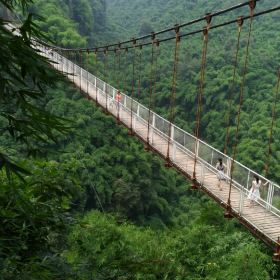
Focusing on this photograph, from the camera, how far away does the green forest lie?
1.35 m

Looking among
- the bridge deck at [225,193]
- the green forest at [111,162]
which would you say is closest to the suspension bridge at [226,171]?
the bridge deck at [225,193]

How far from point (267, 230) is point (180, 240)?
14.2 feet

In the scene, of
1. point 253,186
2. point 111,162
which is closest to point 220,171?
point 253,186

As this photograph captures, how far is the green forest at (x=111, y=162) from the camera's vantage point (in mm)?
1348

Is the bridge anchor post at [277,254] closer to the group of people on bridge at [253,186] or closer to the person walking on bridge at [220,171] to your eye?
the group of people on bridge at [253,186]

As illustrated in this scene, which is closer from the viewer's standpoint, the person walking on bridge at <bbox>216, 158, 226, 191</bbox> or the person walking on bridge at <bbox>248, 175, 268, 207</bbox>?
the person walking on bridge at <bbox>248, 175, 268, 207</bbox>

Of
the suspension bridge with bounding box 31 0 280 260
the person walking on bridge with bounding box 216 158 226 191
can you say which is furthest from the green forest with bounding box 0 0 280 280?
the person walking on bridge with bounding box 216 158 226 191

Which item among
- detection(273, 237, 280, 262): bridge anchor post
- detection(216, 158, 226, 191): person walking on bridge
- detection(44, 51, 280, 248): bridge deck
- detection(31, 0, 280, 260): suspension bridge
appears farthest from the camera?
detection(216, 158, 226, 191): person walking on bridge

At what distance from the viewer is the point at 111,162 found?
15.8 meters

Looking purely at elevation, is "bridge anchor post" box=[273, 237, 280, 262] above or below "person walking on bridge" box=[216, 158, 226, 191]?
above

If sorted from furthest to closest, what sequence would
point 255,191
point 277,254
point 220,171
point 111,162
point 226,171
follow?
1. point 111,162
2. point 226,171
3. point 220,171
4. point 255,191
5. point 277,254

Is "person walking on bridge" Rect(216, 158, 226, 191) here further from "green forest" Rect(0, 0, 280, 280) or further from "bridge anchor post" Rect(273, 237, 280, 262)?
"bridge anchor post" Rect(273, 237, 280, 262)

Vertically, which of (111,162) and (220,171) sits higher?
(220,171)

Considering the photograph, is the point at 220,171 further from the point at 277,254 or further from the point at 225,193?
the point at 277,254
